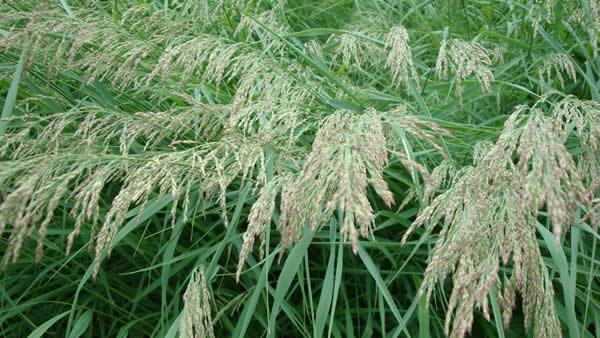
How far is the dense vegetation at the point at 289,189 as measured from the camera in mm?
1276

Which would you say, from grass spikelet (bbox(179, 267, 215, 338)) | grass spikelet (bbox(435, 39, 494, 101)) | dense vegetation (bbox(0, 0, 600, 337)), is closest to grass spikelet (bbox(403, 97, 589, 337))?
dense vegetation (bbox(0, 0, 600, 337))

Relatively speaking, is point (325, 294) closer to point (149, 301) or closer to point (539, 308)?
point (539, 308)

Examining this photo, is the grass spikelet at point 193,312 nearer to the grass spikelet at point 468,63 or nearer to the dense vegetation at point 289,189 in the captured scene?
the dense vegetation at point 289,189

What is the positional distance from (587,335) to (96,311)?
128 cm

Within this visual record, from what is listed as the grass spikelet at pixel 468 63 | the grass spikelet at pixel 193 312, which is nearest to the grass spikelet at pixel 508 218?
the grass spikelet at pixel 468 63

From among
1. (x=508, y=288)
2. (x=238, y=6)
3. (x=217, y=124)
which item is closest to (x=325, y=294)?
(x=508, y=288)

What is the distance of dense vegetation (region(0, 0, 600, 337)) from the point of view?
1276mm

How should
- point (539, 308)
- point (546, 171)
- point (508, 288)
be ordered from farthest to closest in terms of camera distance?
point (539, 308), point (508, 288), point (546, 171)

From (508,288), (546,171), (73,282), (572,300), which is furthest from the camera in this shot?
(73,282)

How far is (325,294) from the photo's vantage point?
159cm

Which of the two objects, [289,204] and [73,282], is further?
[73,282]

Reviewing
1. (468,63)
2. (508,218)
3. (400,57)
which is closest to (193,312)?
(508,218)

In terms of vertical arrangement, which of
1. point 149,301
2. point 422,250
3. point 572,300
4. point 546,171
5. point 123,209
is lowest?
point 149,301

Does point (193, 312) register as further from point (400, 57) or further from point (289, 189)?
point (400, 57)
